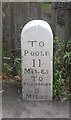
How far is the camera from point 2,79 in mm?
5438

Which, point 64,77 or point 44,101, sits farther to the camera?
point 64,77

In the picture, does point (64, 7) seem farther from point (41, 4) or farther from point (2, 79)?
point (2, 79)

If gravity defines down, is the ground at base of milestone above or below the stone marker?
below

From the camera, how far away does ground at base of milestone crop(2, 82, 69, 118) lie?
4.43 meters

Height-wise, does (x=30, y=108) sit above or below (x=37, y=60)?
below

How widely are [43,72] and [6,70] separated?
1.07m

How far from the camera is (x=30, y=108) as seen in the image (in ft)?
15.1

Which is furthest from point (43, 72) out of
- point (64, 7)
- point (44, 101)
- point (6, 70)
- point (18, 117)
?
point (64, 7)

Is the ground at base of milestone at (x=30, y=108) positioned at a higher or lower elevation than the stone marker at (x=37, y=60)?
lower

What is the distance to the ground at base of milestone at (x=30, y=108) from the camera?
4434 mm

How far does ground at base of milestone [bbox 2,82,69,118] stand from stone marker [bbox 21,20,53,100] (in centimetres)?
11

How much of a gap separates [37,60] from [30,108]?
0.68 meters

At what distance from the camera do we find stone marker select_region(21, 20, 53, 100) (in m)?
4.47

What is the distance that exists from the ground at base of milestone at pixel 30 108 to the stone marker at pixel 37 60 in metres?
0.11
